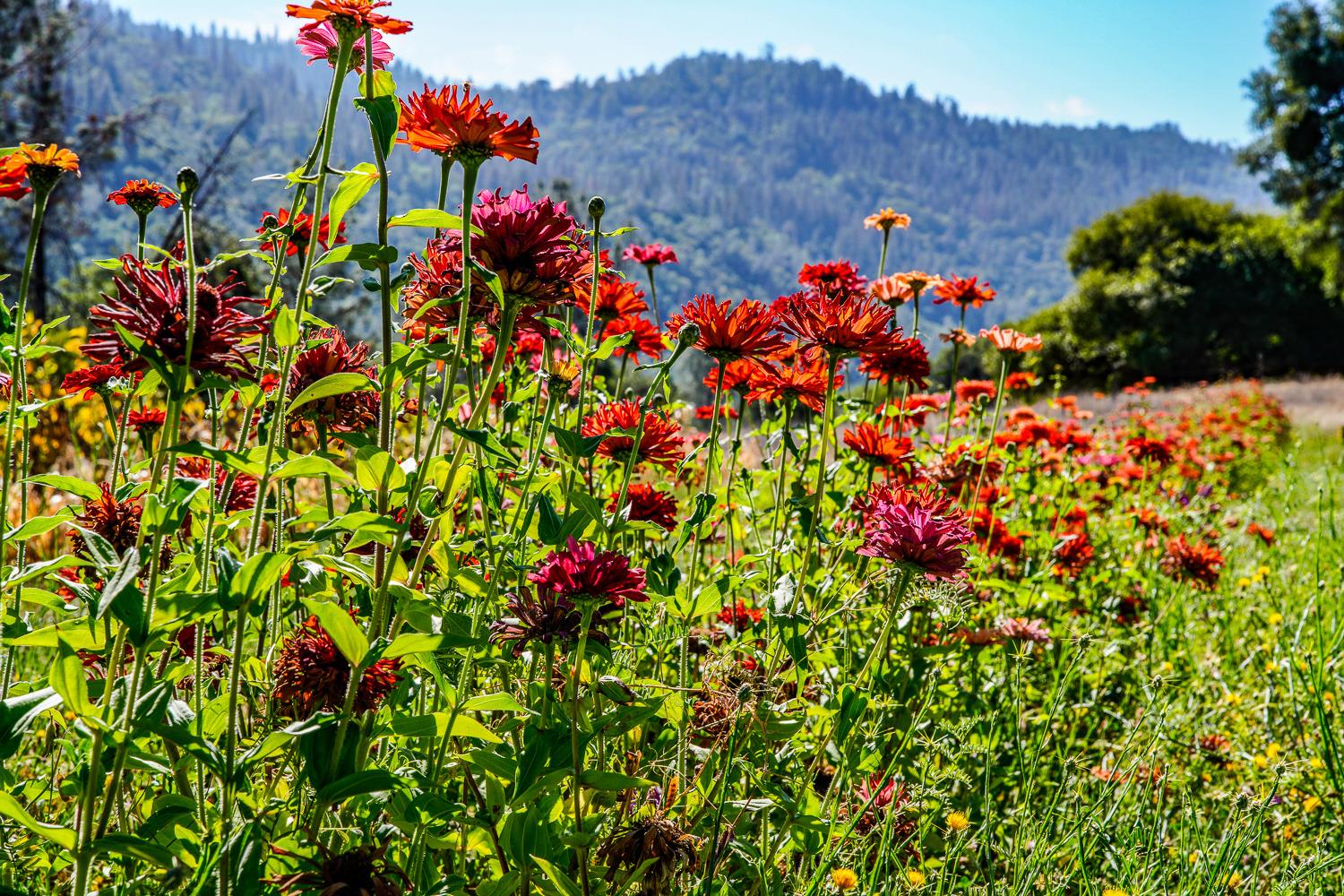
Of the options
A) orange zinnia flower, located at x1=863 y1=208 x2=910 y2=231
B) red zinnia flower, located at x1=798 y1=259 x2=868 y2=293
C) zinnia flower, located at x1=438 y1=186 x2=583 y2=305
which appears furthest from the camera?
orange zinnia flower, located at x1=863 y1=208 x2=910 y2=231

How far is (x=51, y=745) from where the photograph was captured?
192 cm

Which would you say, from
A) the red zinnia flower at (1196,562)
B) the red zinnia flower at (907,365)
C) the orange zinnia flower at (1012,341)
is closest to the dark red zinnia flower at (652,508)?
the red zinnia flower at (907,365)

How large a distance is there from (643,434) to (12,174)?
918mm

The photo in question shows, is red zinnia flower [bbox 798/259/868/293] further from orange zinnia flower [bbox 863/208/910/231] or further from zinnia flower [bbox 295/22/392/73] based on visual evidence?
zinnia flower [bbox 295/22/392/73]

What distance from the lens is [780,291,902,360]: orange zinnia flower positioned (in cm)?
142

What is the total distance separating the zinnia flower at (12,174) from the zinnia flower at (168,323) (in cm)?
30

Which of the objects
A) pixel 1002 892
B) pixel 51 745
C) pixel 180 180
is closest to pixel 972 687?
pixel 1002 892

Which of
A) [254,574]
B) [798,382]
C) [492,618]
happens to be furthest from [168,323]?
[798,382]

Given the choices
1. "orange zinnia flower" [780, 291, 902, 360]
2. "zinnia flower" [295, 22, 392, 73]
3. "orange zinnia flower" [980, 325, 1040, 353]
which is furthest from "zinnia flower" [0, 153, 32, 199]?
"orange zinnia flower" [980, 325, 1040, 353]

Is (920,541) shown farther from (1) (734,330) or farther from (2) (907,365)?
(2) (907,365)

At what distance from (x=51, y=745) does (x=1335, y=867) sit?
8.92 feet

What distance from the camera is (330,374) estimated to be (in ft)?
3.92

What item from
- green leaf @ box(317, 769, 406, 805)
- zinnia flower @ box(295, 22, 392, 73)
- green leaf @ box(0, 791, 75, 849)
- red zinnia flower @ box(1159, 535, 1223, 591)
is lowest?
red zinnia flower @ box(1159, 535, 1223, 591)

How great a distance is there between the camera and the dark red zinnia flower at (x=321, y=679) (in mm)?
1069
